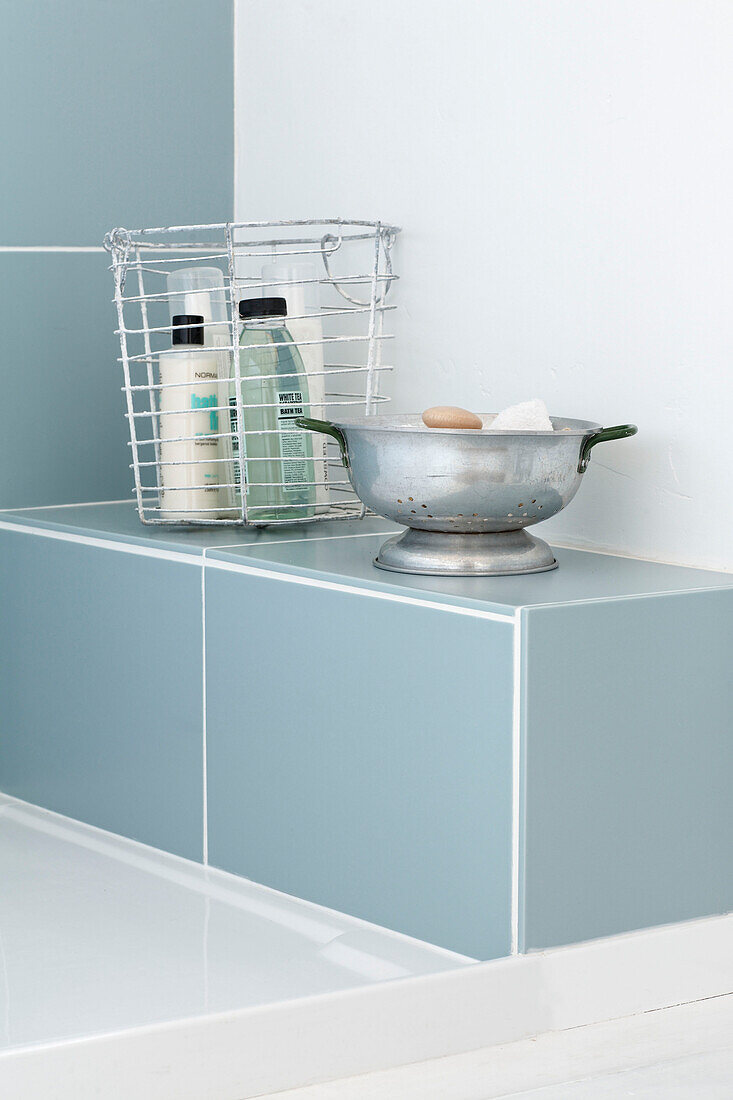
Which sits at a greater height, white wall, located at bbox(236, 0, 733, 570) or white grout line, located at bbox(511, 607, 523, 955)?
white wall, located at bbox(236, 0, 733, 570)

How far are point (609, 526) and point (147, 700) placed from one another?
36 centimetres

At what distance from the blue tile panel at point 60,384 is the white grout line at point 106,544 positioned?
83 millimetres

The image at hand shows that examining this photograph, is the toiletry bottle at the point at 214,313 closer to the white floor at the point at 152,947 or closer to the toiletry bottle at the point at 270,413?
the toiletry bottle at the point at 270,413

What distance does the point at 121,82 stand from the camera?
1235 mm

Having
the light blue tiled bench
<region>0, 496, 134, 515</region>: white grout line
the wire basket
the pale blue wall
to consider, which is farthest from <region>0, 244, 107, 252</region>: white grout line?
the light blue tiled bench

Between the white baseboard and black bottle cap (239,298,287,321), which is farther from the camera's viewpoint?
black bottle cap (239,298,287,321)

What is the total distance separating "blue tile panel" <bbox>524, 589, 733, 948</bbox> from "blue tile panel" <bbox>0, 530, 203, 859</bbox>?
0.96 feet

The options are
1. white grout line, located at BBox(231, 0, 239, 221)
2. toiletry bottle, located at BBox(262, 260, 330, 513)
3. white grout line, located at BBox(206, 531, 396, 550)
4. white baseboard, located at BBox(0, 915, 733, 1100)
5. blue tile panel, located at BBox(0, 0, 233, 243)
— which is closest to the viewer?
white baseboard, located at BBox(0, 915, 733, 1100)

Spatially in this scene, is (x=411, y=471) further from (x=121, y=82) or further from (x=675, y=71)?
(x=121, y=82)

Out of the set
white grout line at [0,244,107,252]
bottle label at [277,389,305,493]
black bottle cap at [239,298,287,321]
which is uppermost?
white grout line at [0,244,107,252]

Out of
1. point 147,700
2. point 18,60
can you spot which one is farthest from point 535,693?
point 18,60

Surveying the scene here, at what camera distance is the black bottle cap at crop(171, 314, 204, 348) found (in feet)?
3.39

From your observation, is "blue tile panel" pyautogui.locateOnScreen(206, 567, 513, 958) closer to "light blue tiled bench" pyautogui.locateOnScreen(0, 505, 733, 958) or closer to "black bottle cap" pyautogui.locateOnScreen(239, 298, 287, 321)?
"light blue tiled bench" pyautogui.locateOnScreen(0, 505, 733, 958)

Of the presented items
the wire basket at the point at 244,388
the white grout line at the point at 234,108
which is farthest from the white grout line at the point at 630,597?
the white grout line at the point at 234,108
